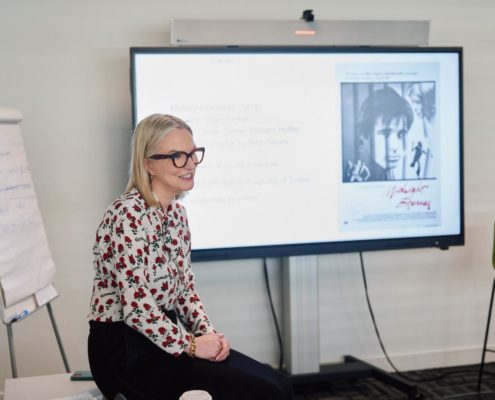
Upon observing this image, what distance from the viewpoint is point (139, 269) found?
2.04 metres

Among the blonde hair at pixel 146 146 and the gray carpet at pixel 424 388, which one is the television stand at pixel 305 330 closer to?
the gray carpet at pixel 424 388

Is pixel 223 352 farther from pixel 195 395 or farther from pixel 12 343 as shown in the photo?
pixel 12 343

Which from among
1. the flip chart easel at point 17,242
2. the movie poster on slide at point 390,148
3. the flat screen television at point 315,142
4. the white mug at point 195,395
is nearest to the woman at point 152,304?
the white mug at point 195,395

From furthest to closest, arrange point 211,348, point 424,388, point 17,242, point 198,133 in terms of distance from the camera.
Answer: point 424,388 → point 198,133 → point 17,242 → point 211,348

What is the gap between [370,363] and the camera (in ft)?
12.3

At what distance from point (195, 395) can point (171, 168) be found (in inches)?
27.9

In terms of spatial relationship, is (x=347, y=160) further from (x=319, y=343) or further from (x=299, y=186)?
(x=319, y=343)

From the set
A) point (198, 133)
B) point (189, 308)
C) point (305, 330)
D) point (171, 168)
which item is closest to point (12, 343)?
point (189, 308)

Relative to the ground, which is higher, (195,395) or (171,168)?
(171,168)

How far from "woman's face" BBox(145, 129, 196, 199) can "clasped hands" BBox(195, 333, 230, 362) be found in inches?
18.8

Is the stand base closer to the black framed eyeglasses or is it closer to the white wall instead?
the white wall

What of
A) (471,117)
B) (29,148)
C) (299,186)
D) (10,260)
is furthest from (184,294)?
(471,117)

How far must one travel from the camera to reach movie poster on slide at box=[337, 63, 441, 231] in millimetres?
3389

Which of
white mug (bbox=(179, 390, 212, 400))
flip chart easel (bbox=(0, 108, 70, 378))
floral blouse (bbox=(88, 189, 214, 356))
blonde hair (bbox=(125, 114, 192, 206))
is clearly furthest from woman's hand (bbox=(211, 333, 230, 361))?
flip chart easel (bbox=(0, 108, 70, 378))
